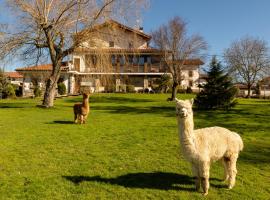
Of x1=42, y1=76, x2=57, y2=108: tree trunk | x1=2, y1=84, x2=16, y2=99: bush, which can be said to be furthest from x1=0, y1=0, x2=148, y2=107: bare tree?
x1=2, y1=84, x2=16, y2=99: bush

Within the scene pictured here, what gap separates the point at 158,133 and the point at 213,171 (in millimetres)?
5064

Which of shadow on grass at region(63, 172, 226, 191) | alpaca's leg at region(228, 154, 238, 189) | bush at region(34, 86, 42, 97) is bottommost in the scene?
shadow on grass at region(63, 172, 226, 191)

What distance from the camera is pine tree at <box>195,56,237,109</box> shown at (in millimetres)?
A: 22766

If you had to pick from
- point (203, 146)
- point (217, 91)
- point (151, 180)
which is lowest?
point (151, 180)

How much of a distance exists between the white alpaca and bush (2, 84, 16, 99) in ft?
109

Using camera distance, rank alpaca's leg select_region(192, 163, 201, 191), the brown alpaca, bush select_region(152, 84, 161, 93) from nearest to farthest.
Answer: alpaca's leg select_region(192, 163, 201, 191), the brown alpaca, bush select_region(152, 84, 161, 93)

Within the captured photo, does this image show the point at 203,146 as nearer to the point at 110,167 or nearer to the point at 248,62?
the point at 110,167

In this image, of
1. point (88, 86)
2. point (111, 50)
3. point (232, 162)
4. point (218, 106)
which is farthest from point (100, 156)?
point (88, 86)

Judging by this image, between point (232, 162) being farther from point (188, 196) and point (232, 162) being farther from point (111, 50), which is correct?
point (111, 50)

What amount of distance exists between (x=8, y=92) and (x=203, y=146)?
33.6 meters

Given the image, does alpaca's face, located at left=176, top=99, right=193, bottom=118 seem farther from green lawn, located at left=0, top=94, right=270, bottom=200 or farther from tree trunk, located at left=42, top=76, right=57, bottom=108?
tree trunk, located at left=42, top=76, right=57, bottom=108

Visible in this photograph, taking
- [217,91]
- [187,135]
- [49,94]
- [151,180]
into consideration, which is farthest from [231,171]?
[49,94]

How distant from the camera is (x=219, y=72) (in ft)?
76.3

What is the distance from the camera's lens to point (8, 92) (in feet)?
116
